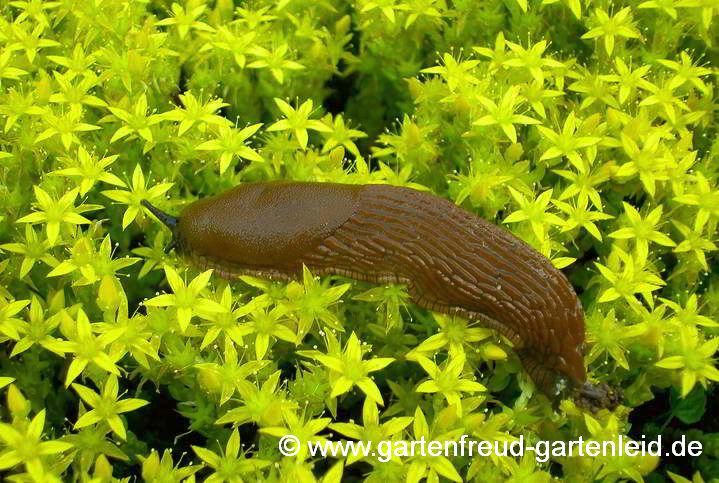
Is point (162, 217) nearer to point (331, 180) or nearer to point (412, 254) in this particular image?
point (331, 180)

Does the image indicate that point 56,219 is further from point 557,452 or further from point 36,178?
point 557,452
